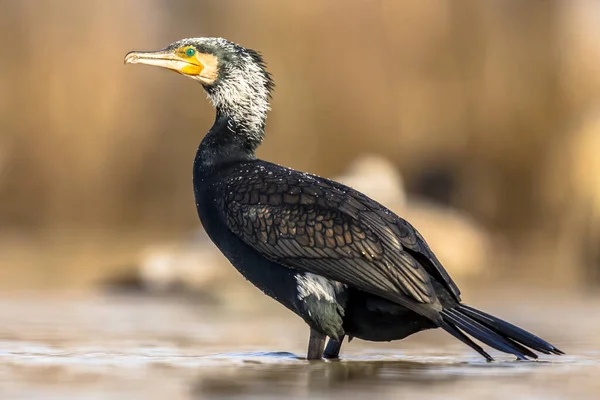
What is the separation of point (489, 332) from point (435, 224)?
6.41 m

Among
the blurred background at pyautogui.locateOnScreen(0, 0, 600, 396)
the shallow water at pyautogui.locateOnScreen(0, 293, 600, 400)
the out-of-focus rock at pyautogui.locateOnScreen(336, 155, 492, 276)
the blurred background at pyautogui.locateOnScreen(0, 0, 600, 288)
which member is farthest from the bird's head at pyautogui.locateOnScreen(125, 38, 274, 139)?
the blurred background at pyautogui.locateOnScreen(0, 0, 600, 288)

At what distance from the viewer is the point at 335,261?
21.2 ft

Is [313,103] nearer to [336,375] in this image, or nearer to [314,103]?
[314,103]

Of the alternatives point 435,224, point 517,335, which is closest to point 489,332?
point 517,335

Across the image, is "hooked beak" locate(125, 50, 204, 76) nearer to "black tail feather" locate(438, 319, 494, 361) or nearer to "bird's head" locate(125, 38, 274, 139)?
"bird's head" locate(125, 38, 274, 139)

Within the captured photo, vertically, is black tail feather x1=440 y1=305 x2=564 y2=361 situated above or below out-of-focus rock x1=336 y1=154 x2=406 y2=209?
below

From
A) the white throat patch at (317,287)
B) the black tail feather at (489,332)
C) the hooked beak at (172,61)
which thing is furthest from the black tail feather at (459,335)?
the hooked beak at (172,61)

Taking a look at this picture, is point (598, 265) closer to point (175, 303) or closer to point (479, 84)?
point (175, 303)

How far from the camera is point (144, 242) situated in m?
13.6

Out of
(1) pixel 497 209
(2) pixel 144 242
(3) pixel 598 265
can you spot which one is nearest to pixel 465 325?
(3) pixel 598 265

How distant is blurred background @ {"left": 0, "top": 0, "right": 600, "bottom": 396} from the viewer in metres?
15.5

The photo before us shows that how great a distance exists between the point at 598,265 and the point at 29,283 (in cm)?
508

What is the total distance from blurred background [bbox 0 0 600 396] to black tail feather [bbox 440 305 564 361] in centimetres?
786

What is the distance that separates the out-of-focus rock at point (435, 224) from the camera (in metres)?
12.0
